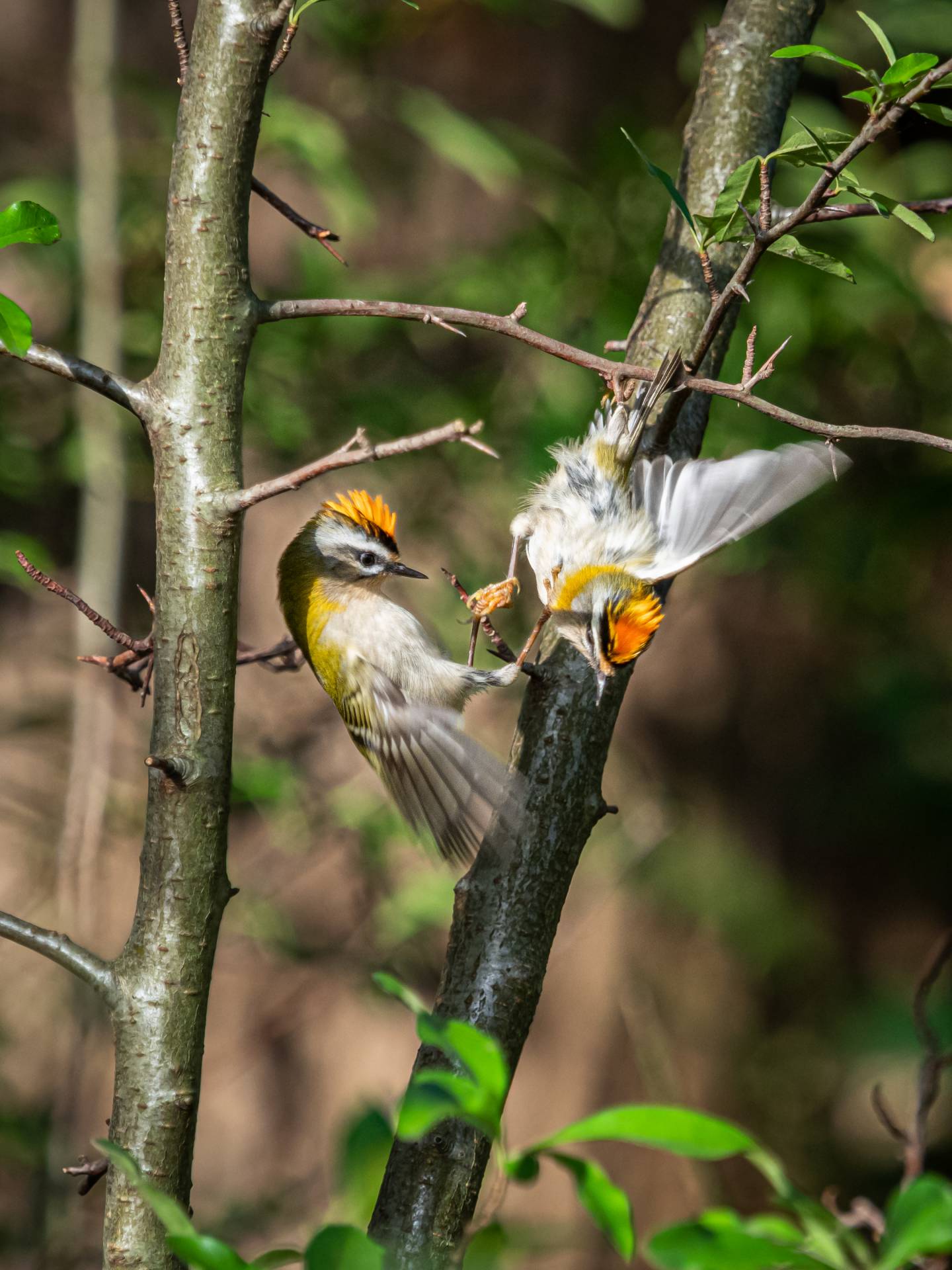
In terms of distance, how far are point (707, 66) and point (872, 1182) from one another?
4.84 meters

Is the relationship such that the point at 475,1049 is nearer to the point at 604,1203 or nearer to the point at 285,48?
the point at 604,1203

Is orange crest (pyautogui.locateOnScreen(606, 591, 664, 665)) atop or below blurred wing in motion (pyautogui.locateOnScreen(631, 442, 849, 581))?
below

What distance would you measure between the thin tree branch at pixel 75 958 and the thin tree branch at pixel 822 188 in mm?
986

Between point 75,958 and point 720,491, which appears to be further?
point 720,491

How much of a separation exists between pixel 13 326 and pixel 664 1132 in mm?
884

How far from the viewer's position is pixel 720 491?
6.11 ft

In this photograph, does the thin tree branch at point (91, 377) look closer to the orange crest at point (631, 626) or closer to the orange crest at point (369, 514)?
the orange crest at point (631, 626)

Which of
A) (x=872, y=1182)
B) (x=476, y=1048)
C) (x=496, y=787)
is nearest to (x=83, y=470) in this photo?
(x=496, y=787)

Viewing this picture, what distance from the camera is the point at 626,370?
48.6 inches

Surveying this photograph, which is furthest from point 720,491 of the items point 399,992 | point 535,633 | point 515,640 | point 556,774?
point 515,640

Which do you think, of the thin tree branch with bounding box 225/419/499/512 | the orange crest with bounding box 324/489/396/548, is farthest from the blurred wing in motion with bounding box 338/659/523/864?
the thin tree branch with bounding box 225/419/499/512

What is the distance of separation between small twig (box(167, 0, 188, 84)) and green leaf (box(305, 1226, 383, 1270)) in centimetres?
112

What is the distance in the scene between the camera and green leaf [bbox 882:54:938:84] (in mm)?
1029

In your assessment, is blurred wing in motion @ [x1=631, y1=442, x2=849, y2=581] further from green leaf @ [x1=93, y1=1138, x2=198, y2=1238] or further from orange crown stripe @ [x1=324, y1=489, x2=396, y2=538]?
green leaf @ [x1=93, y1=1138, x2=198, y2=1238]
